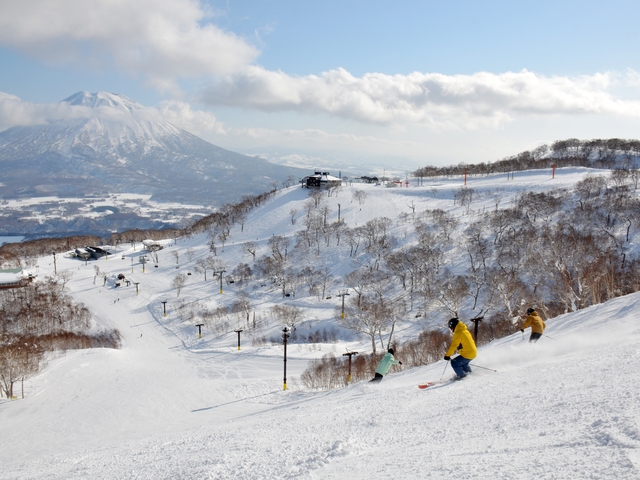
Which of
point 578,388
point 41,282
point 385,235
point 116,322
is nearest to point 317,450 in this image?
point 578,388

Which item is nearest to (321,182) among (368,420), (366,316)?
(366,316)

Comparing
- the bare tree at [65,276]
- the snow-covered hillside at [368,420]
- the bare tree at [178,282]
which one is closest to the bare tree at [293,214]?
the bare tree at [178,282]

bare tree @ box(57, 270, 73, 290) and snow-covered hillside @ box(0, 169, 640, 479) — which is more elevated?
snow-covered hillside @ box(0, 169, 640, 479)

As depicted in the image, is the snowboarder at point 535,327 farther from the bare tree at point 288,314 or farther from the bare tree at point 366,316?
the bare tree at point 288,314

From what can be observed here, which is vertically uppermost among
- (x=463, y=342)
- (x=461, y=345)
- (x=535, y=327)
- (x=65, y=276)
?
(x=463, y=342)

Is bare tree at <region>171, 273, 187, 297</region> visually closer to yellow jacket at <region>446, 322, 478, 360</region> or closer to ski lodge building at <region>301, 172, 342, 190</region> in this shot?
ski lodge building at <region>301, 172, 342, 190</region>

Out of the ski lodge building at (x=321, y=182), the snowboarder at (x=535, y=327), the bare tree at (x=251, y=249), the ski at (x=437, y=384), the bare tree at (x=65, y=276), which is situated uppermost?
the ski lodge building at (x=321, y=182)

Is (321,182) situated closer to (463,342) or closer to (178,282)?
(178,282)

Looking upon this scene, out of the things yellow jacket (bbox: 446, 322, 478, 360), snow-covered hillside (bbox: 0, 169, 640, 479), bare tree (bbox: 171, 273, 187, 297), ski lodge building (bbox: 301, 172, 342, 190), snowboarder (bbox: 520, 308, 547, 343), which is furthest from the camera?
ski lodge building (bbox: 301, 172, 342, 190)

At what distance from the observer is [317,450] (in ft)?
20.6

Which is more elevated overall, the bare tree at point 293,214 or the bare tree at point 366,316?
the bare tree at point 293,214

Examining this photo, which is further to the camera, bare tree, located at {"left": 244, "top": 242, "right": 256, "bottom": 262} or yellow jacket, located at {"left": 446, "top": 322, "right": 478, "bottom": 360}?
bare tree, located at {"left": 244, "top": 242, "right": 256, "bottom": 262}

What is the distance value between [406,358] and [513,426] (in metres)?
20.4

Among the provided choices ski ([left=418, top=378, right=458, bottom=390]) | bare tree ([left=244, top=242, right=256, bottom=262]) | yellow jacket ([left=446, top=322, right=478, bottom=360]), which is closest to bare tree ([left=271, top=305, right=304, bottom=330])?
bare tree ([left=244, top=242, right=256, bottom=262])
